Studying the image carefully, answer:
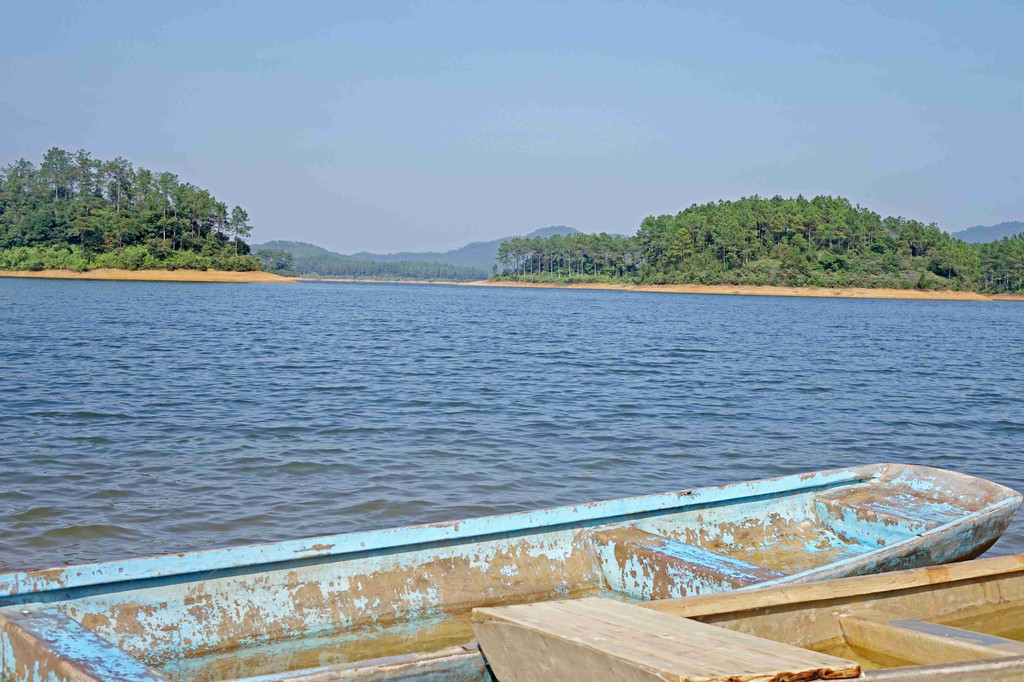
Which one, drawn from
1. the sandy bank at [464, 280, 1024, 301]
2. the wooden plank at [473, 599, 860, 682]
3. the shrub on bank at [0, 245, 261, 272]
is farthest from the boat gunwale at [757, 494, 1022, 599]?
the sandy bank at [464, 280, 1024, 301]

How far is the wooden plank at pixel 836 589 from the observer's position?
144 inches

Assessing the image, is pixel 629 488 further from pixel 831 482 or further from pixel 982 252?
pixel 982 252

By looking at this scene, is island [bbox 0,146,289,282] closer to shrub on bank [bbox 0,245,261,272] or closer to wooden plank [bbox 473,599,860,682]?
shrub on bank [bbox 0,245,261,272]

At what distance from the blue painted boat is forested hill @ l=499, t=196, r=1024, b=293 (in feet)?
404

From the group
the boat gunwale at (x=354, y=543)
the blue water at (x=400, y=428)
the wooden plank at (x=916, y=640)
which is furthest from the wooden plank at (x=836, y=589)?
the blue water at (x=400, y=428)

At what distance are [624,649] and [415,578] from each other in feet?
7.92

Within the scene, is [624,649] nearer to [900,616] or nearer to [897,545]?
[900,616]

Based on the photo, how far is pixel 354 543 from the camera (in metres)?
4.79

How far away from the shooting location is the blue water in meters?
8.15

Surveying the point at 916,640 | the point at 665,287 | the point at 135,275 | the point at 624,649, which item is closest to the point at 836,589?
the point at 916,640

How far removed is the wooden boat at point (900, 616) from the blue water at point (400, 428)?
3.54m

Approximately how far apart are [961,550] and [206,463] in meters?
7.88

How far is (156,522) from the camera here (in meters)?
7.67

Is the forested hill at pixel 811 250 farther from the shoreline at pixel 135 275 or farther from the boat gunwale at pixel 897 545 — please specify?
the boat gunwale at pixel 897 545
